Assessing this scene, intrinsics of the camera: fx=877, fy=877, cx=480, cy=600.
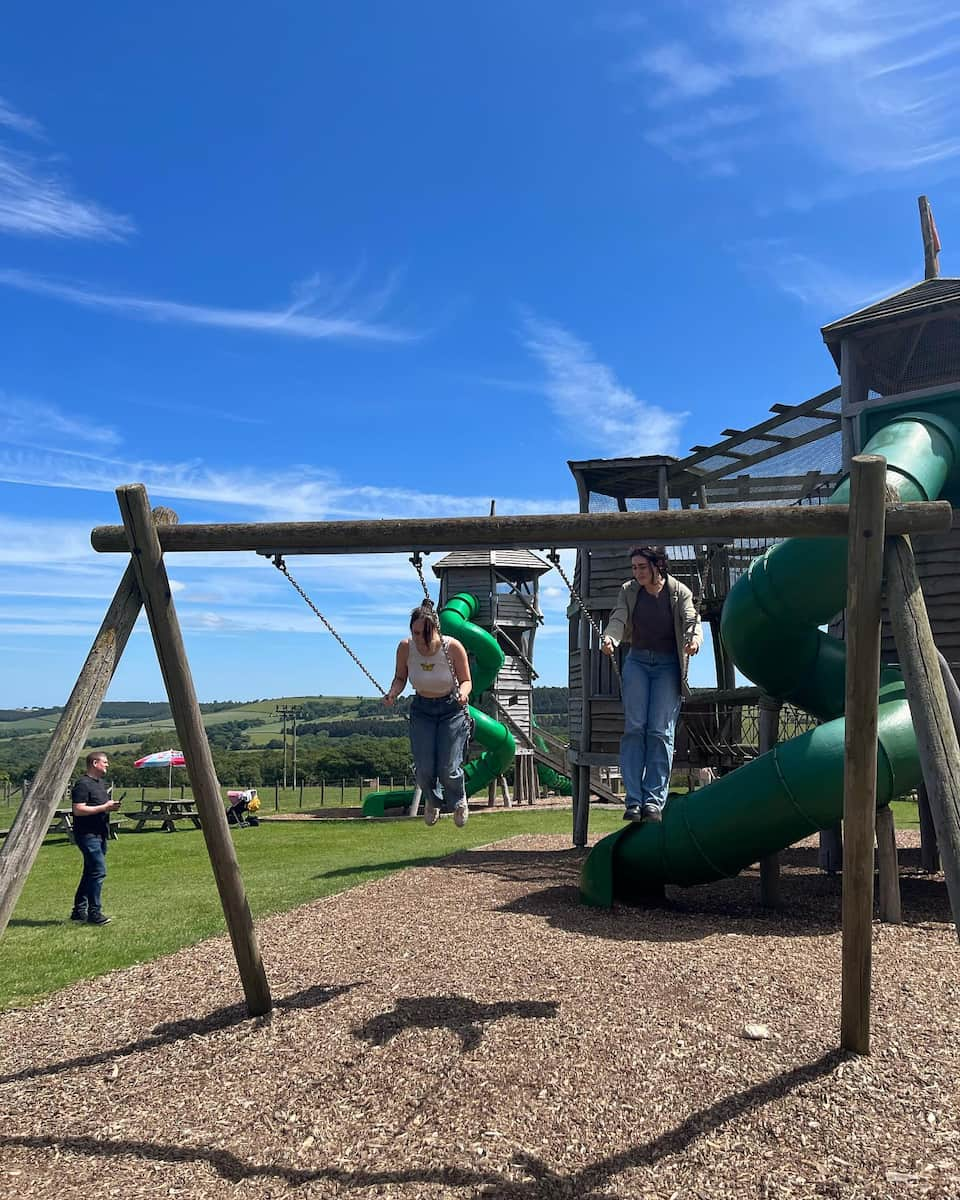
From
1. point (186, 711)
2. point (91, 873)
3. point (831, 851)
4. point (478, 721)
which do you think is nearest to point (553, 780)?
point (478, 721)

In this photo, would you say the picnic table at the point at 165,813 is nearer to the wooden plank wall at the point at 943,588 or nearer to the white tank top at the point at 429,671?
the white tank top at the point at 429,671

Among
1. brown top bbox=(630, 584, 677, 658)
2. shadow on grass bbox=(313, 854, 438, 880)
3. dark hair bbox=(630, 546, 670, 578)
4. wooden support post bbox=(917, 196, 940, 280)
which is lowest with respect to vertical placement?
shadow on grass bbox=(313, 854, 438, 880)

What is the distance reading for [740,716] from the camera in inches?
597

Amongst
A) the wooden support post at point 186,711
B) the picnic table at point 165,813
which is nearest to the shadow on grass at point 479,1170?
the wooden support post at point 186,711

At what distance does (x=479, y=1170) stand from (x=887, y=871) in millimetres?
5928

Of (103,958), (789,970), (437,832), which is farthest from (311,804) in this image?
(789,970)

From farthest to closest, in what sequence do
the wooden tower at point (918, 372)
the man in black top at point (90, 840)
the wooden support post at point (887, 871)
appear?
the man in black top at point (90, 840) → the wooden tower at point (918, 372) → the wooden support post at point (887, 871)

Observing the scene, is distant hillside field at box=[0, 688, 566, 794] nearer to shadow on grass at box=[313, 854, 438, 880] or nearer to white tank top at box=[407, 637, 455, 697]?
white tank top at box=[407, 637, 455, 697]

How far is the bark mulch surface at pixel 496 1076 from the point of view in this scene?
Answer: 3951 mm

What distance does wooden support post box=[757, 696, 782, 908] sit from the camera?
9055mm

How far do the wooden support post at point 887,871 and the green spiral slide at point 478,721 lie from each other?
580cm

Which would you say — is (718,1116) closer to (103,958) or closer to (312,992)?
(312,992)

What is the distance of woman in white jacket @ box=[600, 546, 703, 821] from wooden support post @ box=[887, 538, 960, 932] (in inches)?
76.6

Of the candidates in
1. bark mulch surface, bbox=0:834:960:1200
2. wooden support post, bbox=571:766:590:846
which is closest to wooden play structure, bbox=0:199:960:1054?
bark mulch surface, bbox=0:834:960:1200
